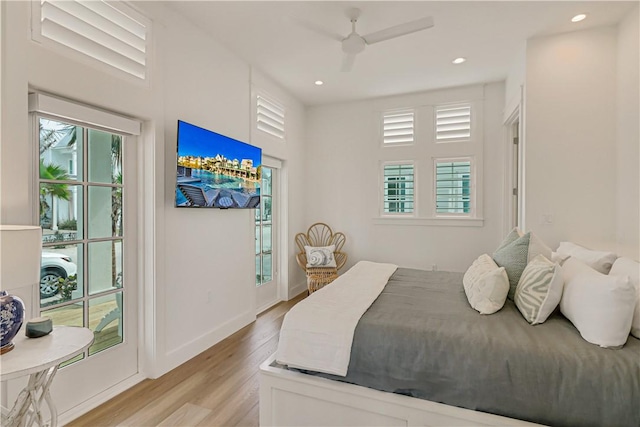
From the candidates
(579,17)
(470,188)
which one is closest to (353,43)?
(579,17)

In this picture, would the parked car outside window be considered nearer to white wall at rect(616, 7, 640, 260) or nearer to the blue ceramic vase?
the blue ceramic vase

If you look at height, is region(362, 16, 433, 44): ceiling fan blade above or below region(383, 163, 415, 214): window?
above

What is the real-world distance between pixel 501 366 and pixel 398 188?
3.35m

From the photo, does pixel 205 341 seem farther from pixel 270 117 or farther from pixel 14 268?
pixel 270 117

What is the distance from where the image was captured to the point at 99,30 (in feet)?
6.59

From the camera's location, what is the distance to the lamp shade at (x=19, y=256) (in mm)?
1245

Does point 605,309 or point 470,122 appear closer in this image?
point 605,309

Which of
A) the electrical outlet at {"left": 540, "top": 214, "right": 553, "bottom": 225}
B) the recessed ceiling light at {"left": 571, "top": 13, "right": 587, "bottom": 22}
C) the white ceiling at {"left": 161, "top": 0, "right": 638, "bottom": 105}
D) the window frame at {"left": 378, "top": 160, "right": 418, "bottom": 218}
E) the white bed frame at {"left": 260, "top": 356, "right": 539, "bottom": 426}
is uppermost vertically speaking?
the white ceiling at {"left": 161, "top": 0, "right": 638, "bottom": 105}

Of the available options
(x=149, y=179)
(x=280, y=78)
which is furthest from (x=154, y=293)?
(x=280, y=78)

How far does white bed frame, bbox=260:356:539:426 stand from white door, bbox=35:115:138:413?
124 cm

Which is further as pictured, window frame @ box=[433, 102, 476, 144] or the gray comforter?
window frame @ box=[433, 102, 476, 144]

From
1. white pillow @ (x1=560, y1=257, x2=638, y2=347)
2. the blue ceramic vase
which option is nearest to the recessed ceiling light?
white pillow @ (x1=560, y1=257, x2=638, y2=347)

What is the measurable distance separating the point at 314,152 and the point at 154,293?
3176mm

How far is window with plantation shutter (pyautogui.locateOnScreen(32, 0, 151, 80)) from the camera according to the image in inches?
68.7
